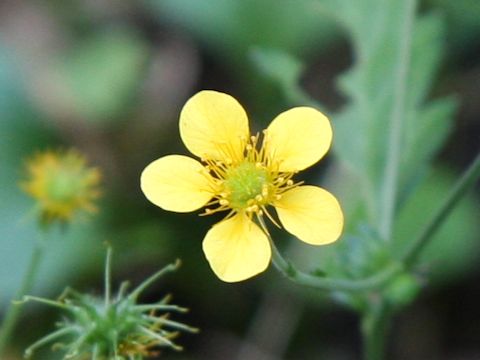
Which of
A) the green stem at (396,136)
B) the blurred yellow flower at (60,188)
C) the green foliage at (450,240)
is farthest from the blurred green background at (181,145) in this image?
the blurred yellow flower at (60,188)

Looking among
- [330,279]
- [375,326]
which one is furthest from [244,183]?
[375,326]

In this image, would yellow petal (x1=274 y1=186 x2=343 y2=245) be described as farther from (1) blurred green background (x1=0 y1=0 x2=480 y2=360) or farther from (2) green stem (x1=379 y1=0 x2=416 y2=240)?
(1) blurred green background (x1=0 y1=0 x2=480 y2=360)

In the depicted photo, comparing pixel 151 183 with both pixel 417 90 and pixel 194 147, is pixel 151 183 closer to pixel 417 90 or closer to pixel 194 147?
pixel 194 147

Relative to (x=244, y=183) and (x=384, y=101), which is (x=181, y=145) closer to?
(x=384, y=101)

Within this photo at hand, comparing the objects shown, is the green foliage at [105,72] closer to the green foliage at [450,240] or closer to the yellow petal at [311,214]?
the green foliage at [450,240]

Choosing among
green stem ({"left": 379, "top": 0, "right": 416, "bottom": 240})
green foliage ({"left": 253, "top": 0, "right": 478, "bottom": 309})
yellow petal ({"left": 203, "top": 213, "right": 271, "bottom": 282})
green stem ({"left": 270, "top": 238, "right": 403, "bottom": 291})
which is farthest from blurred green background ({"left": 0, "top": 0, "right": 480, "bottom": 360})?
yellow petal ({"left": 203, "top": 213, "right": 271, "bottom": 282})
